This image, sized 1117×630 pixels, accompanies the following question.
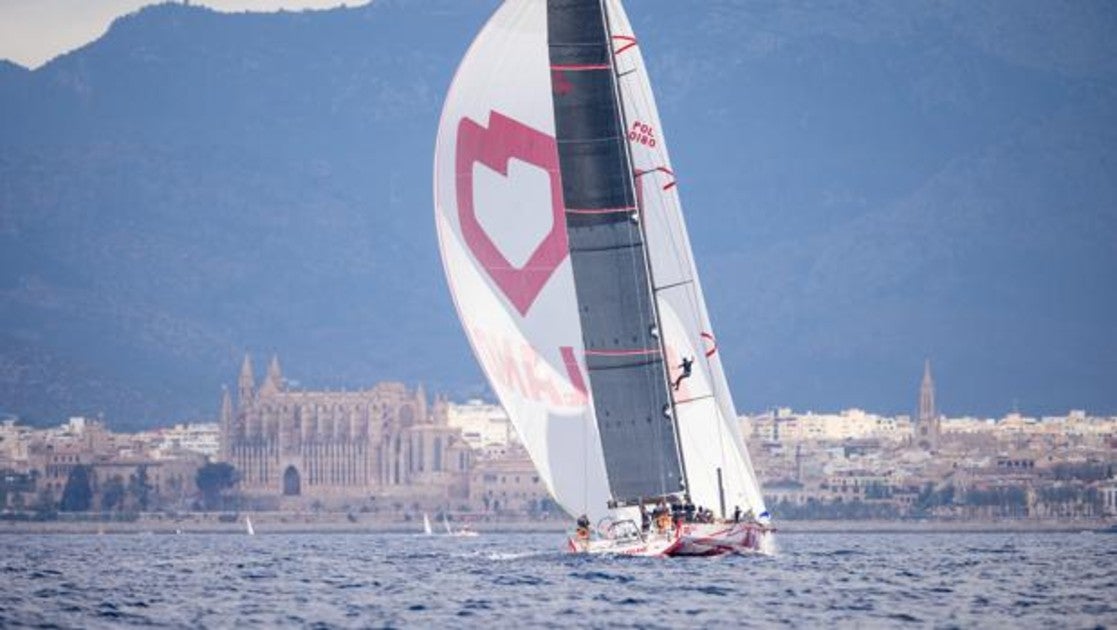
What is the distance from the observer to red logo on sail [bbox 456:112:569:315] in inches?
1961

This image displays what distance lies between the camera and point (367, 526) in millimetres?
165500

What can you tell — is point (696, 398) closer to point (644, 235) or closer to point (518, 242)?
point (644, 235)

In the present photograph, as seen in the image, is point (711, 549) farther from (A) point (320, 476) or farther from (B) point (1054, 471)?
(A) point (320, 476)

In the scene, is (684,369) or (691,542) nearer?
(691,542)

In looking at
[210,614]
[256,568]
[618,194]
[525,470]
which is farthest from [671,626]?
[525,470]

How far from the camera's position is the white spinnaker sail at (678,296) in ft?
163

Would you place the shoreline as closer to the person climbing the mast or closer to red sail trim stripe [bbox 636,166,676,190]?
the person climbing the mast

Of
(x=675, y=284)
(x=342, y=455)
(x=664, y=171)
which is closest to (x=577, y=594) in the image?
(x=675, y=284)

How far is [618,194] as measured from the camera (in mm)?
49031

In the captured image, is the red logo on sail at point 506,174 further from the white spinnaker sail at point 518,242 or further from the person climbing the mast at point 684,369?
the person climbing the mast at point 684,369

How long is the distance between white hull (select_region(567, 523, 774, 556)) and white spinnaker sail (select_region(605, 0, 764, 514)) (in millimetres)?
1130

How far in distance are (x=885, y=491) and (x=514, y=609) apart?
132088mm

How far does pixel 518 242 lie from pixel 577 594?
7069 mm

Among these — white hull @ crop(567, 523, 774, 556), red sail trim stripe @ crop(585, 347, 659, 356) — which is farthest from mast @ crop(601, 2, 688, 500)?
white hull @ crop(567, 523, 774, 556)
